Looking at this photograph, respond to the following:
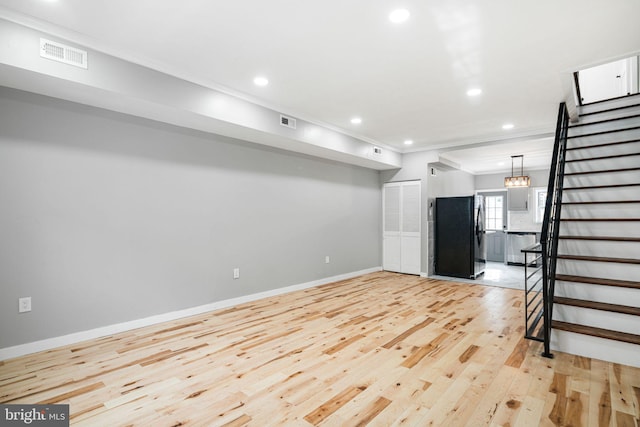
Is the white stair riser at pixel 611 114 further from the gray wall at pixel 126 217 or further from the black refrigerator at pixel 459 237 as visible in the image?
the gray wall at pixel 126 217

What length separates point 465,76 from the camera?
338 centimetres

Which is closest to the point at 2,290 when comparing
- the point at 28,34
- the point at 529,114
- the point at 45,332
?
the point at 45,332

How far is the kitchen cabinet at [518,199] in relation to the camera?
8961mm

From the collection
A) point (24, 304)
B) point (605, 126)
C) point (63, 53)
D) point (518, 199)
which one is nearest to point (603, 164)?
point (605, 126)

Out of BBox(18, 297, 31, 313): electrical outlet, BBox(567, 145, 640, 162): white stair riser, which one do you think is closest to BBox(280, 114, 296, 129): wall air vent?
BBox(18, 297, 31, 313): electrical outlet

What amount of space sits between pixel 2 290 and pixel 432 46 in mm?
4416

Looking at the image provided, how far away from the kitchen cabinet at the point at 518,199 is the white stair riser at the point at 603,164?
5545 mm

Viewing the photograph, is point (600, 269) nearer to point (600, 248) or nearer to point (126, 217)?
point (600, 248)

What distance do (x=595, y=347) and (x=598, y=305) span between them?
377 millimetres

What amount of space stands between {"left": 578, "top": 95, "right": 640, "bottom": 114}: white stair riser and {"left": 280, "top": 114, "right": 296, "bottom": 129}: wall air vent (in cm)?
420

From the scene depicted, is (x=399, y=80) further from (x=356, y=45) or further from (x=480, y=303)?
(x=480, y=303)

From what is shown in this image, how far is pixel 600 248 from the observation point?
3197 millimetres

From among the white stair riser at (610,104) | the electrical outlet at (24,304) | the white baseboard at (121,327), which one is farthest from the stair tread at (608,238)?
the electrical outlet at (24,304)

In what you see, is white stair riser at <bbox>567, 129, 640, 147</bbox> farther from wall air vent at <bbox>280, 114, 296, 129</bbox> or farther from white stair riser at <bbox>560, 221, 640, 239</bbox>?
wall air vent at <bbox>280, 114, 296, 129</bbox>
